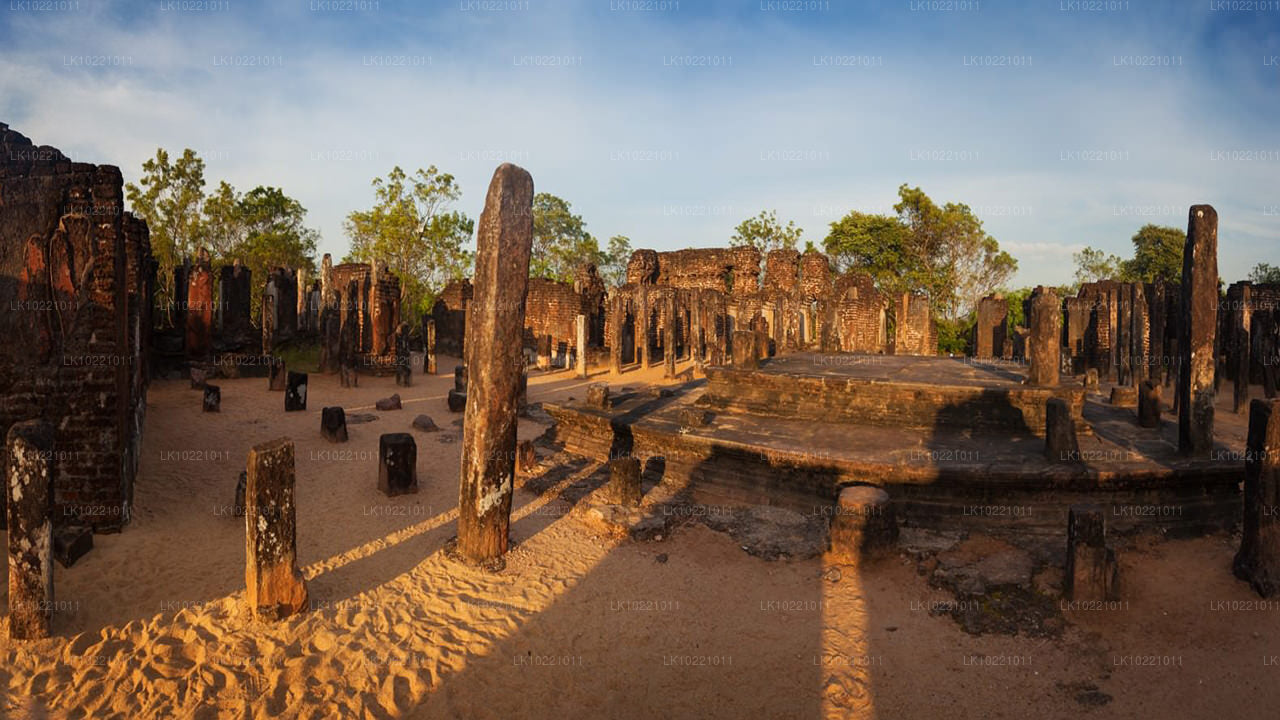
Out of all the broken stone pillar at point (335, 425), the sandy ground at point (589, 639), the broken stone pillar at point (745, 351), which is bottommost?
the sandy ground at point (589, 639)

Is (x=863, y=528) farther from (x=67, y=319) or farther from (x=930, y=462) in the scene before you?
(x=67, y=319)

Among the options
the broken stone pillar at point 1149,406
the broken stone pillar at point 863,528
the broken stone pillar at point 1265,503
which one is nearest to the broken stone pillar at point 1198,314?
the broken stone pillar at point 1149,406

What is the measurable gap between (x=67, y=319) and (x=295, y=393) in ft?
21.3

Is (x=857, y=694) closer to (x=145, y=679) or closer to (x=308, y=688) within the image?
(x=308, y=688)

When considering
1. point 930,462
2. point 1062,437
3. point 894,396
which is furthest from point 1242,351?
point 930,462

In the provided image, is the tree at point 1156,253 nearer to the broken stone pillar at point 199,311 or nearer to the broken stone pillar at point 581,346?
the broken stone pillar at point 581,346

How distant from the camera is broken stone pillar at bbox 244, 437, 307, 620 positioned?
473cm

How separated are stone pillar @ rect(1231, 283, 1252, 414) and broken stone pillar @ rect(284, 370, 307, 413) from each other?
1719 centimetres

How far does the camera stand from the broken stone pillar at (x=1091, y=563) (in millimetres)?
5172

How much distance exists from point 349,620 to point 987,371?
428 inches

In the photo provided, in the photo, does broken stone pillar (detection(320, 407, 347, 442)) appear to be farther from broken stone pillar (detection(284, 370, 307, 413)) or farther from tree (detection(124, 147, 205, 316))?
tree (detection(124, 147, 205, 316))

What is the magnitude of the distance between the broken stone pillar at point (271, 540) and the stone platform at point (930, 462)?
179 inches

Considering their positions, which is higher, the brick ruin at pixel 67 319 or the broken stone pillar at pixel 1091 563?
the brick ruin at pixel 67 319

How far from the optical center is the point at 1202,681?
4332mm
